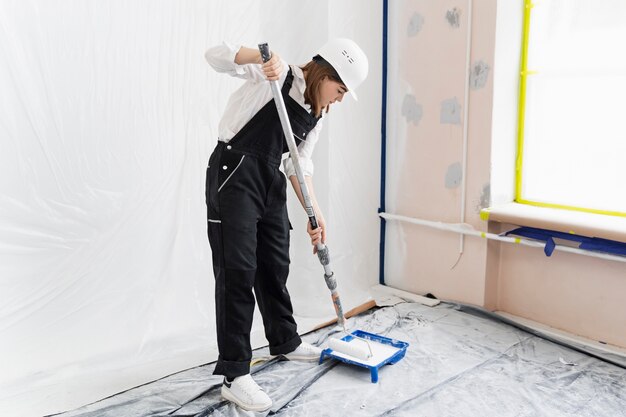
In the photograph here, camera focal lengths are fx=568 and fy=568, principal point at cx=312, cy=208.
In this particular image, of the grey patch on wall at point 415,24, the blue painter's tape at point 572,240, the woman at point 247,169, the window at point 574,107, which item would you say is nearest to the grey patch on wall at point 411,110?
the grey patch on wall at point 415,24

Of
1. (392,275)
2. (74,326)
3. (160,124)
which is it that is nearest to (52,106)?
(160,124)

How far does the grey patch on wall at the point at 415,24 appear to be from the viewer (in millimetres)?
2525

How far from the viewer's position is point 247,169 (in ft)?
5.32

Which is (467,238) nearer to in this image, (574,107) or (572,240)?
(572,240)

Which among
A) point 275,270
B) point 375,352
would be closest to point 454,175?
point 375,352

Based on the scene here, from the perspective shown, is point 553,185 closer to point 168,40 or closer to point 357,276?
point 357,276

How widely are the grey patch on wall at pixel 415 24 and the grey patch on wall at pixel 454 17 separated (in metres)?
0.15

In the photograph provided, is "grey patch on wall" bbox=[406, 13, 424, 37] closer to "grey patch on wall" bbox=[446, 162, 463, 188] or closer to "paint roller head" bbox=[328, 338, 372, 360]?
"grey patch on wall" bbox=[446, 162, 463, 188]

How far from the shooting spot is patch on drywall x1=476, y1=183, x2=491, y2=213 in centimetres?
235

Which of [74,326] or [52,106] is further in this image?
[74,326]

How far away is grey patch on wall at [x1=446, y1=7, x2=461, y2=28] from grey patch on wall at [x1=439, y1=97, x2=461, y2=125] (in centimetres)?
31

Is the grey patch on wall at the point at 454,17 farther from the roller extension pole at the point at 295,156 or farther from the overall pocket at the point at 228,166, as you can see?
the overall pocket at the point at 228,166

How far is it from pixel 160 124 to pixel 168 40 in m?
0.30

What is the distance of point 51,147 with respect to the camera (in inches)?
72.2
